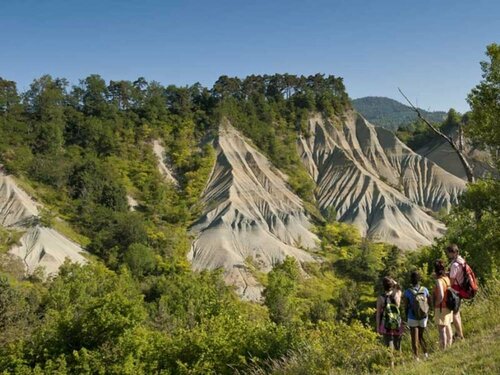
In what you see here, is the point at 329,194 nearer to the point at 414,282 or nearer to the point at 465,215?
the point at 465,215

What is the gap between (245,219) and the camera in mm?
56594

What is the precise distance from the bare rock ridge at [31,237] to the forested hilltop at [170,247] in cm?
121

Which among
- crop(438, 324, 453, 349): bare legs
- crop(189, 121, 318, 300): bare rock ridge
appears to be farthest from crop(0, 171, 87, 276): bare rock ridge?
crop(438, 324, 453, 349): bare legs

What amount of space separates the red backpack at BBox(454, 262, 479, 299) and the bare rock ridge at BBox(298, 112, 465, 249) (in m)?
52.4

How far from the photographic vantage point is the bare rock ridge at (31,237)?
1641 inches

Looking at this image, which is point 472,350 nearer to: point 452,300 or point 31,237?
point 452,300

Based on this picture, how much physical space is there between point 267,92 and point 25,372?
7746 cm

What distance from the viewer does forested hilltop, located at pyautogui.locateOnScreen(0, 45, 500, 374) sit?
583 inches

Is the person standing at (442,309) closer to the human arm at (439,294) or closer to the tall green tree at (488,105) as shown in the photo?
the human arm at (439,294)

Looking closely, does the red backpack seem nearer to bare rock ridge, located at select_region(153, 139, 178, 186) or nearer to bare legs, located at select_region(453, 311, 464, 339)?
bare legs, located at select_region(453, 311, 464, 339)

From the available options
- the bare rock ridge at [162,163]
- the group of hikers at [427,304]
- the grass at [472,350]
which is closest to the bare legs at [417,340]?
the group of hikers at [427,304]

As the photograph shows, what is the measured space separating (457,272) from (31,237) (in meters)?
43.3

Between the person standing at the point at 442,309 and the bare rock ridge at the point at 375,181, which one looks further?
the bare rock ridge at the point at 375,181

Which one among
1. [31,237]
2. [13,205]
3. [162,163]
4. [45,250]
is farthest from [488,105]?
[162,163]
